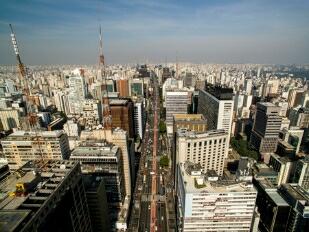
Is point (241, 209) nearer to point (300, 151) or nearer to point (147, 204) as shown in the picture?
point (147, 204)

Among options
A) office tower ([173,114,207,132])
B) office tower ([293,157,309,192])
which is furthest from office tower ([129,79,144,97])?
office tower ([293,157,309,192])

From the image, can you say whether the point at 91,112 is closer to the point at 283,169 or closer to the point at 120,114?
the point at 120,114

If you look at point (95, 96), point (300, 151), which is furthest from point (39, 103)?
point (300, 151)

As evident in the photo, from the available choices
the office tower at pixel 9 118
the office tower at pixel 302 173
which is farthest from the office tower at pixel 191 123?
the office tower at pixel 9 118

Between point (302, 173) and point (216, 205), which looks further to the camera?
point (302, 173)

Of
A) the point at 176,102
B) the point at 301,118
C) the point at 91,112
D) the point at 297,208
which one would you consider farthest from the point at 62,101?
the point at 301,118

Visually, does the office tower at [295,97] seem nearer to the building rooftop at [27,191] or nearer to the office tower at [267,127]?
the office tower at [267,127]
